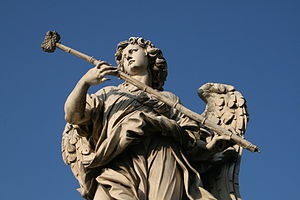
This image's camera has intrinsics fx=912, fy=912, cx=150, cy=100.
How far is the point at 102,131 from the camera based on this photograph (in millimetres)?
13203

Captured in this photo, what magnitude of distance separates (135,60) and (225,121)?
5.77ft

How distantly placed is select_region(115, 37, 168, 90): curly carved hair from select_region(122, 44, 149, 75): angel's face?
83 millimetres

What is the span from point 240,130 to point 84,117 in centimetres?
261

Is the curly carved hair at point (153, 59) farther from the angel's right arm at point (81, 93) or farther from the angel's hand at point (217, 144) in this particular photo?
the angel's hand at point (217, 144)

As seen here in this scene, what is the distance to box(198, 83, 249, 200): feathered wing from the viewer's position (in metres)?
13.7

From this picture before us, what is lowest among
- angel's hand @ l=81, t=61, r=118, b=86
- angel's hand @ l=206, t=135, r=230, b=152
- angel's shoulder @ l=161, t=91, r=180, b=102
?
angel's hand @ l=206, t=135, r=230, b=152

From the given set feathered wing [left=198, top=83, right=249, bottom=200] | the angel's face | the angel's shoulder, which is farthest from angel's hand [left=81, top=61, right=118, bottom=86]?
feathered wing [left=198, top=83, right=249, bottom=200]

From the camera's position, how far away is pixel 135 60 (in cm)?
1405

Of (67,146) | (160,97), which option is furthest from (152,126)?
(67,146)

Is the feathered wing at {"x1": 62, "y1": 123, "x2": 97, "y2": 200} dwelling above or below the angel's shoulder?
below

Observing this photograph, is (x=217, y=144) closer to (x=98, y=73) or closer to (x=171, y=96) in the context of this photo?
(x=171, y=96)

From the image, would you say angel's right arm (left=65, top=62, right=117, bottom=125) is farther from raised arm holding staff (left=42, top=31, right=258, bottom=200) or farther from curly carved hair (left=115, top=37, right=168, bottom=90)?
curly carved hair (left=115, top=37, right=168, bottom=90)

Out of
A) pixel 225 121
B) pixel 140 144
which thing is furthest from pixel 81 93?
pixel 225 121

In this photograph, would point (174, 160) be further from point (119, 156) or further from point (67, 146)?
point (67, 146)
